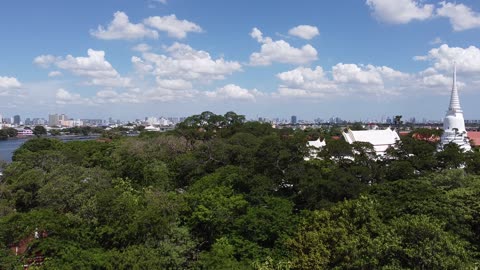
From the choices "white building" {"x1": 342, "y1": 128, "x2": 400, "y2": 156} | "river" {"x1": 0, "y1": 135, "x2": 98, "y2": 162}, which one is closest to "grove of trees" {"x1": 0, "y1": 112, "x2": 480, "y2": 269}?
"white building" {"x1": 342, "y1": 128, "x2": 400, "y2": 156}

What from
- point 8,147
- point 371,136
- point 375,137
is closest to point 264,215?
point 371,136

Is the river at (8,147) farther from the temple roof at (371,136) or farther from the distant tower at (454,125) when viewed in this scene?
the distant tower at (454,125)

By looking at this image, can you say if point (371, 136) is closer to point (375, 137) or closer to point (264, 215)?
point (375, 137)

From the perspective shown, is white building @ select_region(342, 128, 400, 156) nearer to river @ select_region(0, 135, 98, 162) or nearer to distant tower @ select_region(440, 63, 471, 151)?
distant tower @ select_region(440, 63, 471, 151)

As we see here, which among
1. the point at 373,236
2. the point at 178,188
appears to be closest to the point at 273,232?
the point at 373,236

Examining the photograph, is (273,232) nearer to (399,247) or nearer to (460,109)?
(399,247)
